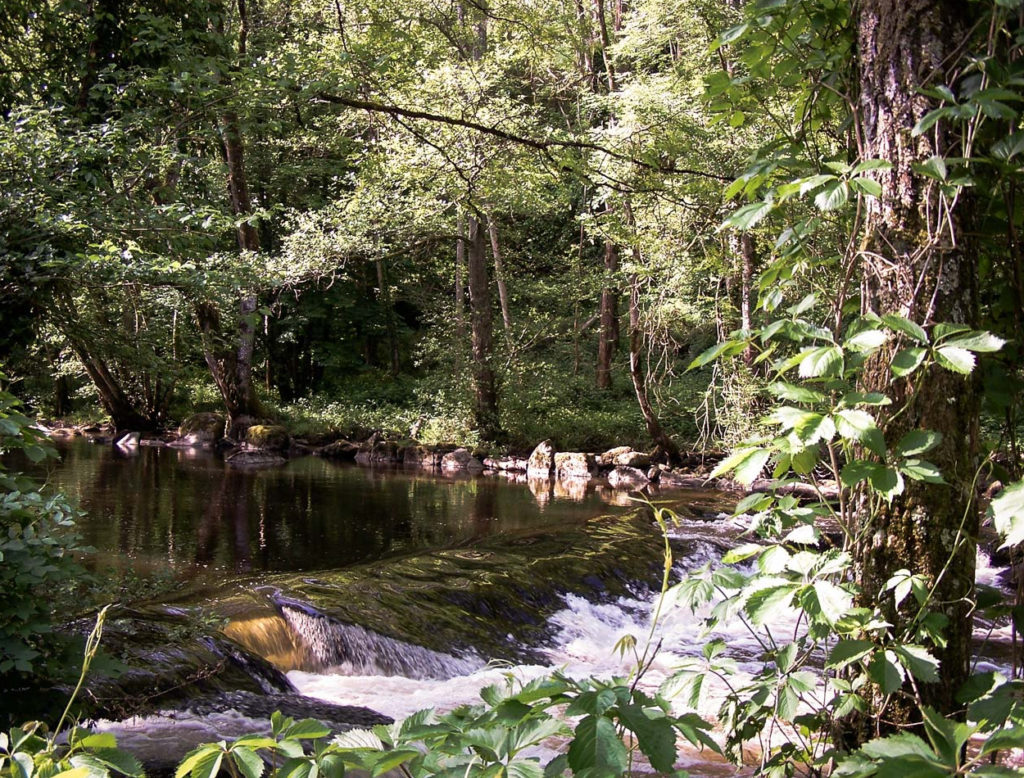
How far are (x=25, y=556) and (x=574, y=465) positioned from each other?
46.2 feet

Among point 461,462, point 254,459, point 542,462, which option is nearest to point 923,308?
point 542,462

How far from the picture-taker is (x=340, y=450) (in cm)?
1878

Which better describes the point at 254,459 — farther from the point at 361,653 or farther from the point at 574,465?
the point at 361,653

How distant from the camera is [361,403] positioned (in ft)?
74.5

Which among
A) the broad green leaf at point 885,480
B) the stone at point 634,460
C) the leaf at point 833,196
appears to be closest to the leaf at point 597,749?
the broad green leaf at point 885,480

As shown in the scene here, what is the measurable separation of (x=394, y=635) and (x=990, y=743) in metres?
5.30

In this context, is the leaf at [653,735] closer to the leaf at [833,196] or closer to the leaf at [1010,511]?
the leaf at [1010,511]

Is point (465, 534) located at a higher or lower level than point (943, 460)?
lower

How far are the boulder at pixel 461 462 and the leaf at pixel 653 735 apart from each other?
1599 cm

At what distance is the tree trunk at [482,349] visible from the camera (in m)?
18.1

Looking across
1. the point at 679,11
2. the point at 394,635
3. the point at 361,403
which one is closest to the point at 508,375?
the point at 361,403

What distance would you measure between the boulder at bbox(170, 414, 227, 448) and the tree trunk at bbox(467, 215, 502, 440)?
612 centimetres

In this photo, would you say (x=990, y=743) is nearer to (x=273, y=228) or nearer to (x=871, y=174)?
(x=871, y=174)

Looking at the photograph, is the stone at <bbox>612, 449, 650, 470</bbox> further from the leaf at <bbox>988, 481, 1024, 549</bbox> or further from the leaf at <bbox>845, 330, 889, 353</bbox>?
the leaf at <bbox>988, 481, 1024, 549</bbox>
